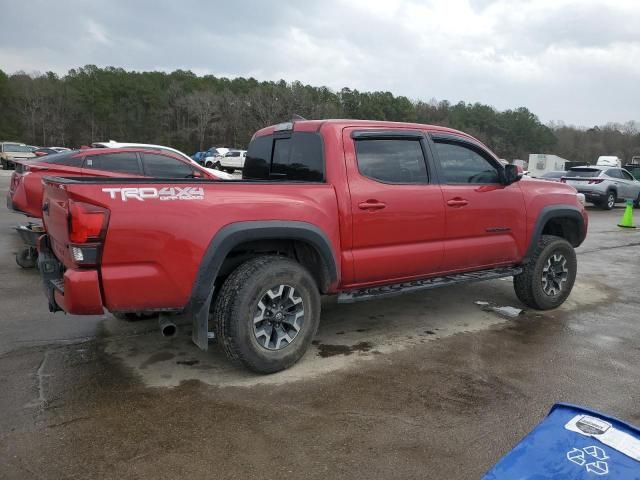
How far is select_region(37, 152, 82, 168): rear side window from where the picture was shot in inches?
339

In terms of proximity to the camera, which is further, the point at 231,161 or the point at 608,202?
the point at 231,161

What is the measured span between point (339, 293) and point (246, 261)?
0.85 meters

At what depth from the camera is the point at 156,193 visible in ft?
10.8

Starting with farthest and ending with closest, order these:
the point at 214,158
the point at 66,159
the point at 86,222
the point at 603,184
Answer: the point at 214,158 → the point at 603,184 → the point at 66,159 → the point at 86,222

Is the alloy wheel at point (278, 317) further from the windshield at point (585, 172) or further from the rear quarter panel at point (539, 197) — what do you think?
the windshield at point (585, 172)

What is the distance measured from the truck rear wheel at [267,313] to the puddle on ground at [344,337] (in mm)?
194

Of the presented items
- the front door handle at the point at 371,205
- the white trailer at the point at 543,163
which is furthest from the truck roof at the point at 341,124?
the white trailer at the point at 543,163

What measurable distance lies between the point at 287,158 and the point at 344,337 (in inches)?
68.2

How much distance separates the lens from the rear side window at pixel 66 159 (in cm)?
862

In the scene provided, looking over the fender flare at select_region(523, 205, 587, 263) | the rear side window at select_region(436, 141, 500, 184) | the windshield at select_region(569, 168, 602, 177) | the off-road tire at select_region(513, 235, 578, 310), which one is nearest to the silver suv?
the windshield at select_region(569, 168, 602, 177)

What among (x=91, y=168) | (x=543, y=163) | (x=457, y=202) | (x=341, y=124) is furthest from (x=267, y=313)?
(x=543, y=163)

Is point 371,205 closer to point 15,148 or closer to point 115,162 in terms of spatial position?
point 115,162

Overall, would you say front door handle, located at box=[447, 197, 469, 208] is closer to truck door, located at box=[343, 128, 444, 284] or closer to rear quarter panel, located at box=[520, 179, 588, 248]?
truck door, located at box=[343, 128, 444, 284]

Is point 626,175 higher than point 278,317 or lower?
higher
